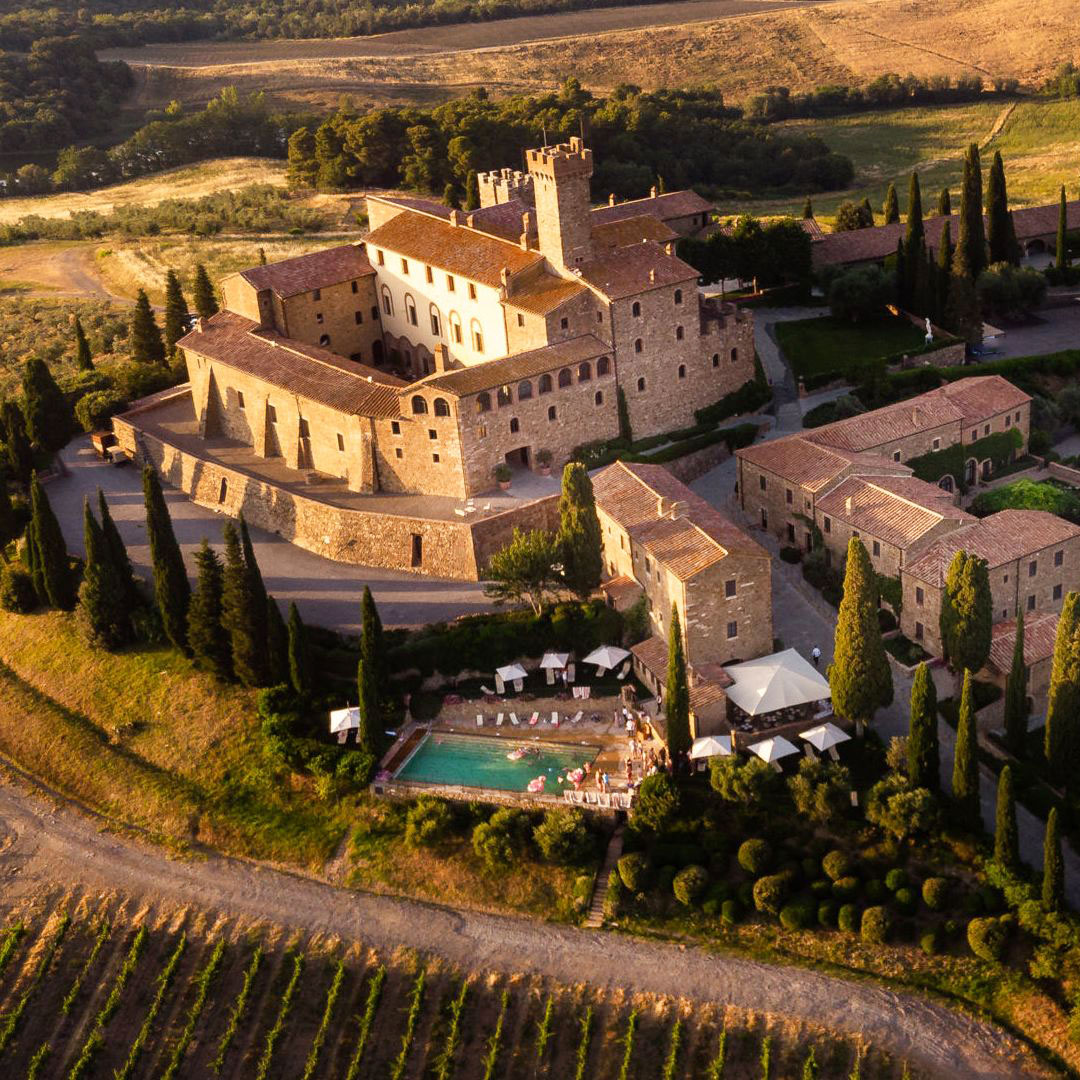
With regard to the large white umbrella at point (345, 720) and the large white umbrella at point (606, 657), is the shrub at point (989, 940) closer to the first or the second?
the large white umbrella at point (606, 657)

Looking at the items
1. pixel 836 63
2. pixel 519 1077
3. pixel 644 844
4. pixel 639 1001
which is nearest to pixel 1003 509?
pixel 644 844

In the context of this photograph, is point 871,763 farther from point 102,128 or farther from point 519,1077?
point 102,128

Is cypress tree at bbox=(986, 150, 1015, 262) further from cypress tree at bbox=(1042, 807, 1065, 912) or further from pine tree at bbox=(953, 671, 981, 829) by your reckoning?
cypress tree at bbox=(1042, 807, 1065, 912)

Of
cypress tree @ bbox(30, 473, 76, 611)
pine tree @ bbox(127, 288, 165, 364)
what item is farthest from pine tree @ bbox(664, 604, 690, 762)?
pine tree @ bbox(127, 288, 165, 364)

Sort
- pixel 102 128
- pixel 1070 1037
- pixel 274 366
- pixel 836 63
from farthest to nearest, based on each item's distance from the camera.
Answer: pixel 836 63 → pixel 102 128 → pixel 274 366 → pixel 1070 1037

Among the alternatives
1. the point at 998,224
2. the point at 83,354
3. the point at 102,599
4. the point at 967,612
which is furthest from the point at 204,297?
the point at 967,612

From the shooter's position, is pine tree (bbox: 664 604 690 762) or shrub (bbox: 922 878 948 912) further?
pine tree (bbox: 664 604 690 762)
